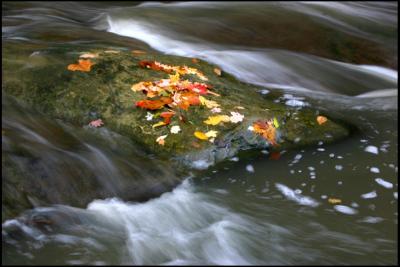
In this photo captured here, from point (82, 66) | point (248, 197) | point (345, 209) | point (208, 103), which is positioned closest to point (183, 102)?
point (208, 103)

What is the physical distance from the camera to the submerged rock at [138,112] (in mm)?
4828

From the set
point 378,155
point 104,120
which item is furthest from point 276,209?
point 104,120

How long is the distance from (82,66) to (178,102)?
1.08 m

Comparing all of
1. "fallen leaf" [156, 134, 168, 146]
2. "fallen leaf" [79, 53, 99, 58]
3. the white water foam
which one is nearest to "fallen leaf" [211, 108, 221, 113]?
"fallen leaf" [156, 134, 168, 146]

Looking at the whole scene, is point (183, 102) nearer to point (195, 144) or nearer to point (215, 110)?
point (215, 110)

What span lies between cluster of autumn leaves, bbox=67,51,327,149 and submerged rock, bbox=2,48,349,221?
0.04 m

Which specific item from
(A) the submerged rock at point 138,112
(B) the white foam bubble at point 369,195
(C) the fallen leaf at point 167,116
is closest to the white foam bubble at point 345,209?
(B) the white foam bubble at point 369,195

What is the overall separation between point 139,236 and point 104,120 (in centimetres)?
176

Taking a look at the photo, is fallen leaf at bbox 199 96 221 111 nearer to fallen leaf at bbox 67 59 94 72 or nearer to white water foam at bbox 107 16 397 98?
fallen leaf at bbox 67 59 94 72

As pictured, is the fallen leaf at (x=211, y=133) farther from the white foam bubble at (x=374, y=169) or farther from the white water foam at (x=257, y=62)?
the white water foam at (x=257, y=62)

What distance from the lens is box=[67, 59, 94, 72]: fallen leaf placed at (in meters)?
5.45

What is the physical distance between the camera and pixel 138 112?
5.11m

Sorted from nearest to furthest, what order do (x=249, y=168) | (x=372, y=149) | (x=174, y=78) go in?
1. (x=249, y=168)
2. (x=372, y=149)
3. (x=174, y=78)

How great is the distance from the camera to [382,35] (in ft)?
34.1
